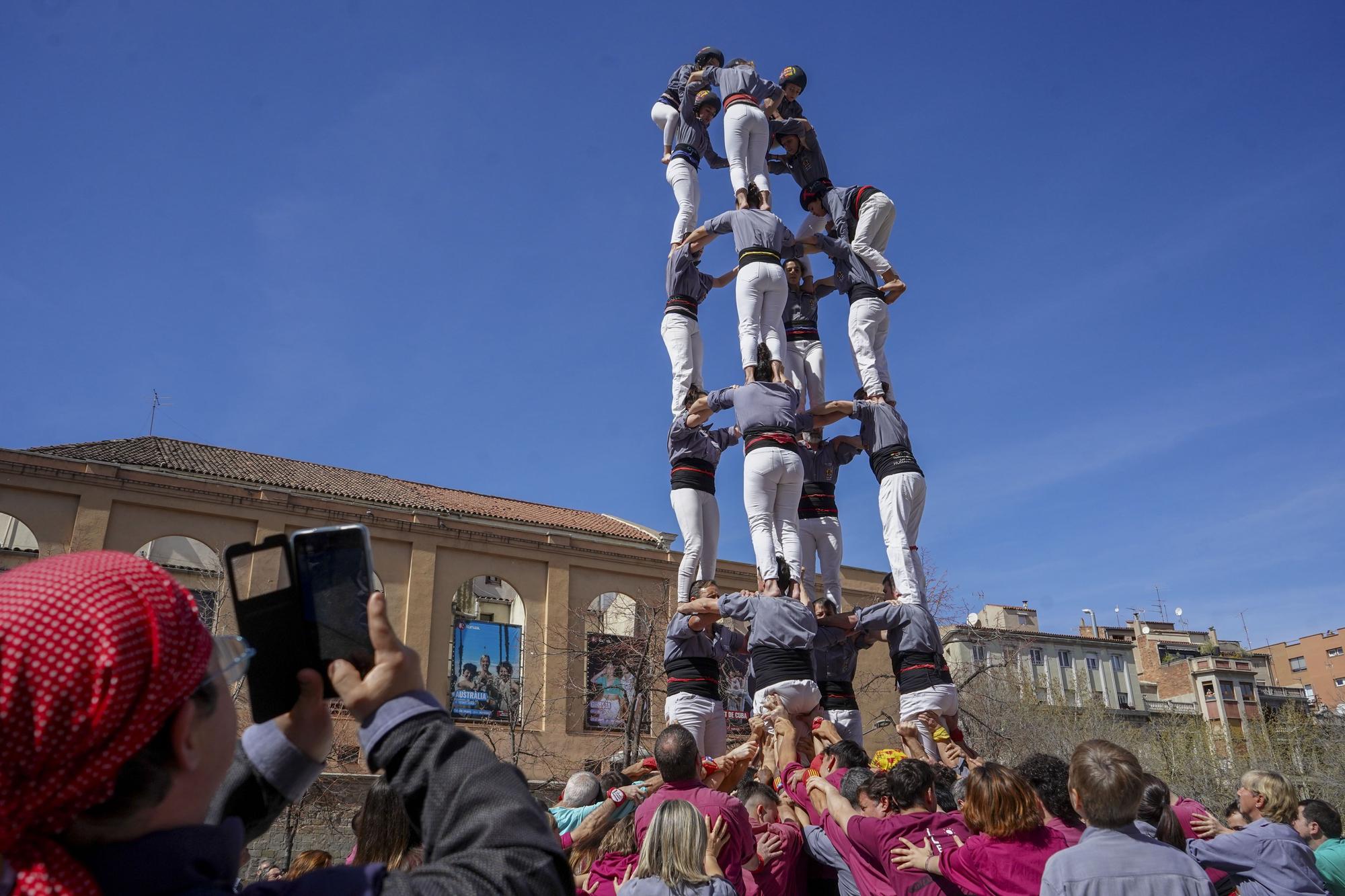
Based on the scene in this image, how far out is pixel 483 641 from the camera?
28.2 m

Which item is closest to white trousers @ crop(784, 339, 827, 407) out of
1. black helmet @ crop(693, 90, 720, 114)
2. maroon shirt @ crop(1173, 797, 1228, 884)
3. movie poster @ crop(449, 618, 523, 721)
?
black helmet @ crop(693, 90, 720, 114)

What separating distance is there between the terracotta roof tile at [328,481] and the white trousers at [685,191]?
1785 centimetres

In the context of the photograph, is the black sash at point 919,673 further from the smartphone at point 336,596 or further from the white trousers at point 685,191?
the smartphone at point 336,596

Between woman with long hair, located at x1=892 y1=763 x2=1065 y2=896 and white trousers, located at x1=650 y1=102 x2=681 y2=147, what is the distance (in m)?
10.7

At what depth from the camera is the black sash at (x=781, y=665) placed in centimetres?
852

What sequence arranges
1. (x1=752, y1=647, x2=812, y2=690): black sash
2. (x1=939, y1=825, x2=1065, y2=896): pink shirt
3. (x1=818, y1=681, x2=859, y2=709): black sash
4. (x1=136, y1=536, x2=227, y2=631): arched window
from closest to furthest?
(x1=939, y1=825, x2=1065, y2=896): pink shirt, (x1=752, y1=647, x2=812, y2=690): black sash, (x1=818, y1=681, x2=859, y2=709): black sash, (x1=136, y1=536, x2=227, y2=631): arched window

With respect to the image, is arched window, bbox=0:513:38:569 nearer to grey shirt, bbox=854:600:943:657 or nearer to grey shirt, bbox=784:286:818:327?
grey shirt, bbox=784:286:818:327

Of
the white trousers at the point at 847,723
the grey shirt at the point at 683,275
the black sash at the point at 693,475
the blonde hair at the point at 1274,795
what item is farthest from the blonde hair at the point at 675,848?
the grey shirt at the point at 683,275

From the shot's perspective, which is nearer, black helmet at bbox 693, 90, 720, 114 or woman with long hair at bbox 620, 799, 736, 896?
woman with long hair at bbox 620, 799, 736, 896

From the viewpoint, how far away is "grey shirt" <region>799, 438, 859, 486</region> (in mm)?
11547

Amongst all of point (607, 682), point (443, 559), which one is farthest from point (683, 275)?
point (607, 682)

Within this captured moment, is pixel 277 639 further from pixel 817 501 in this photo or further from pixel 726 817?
pixel 817 501

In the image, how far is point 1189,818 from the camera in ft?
17.8

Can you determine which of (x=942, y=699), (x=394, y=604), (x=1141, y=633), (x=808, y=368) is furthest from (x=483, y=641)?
(x=1141, y=633)
